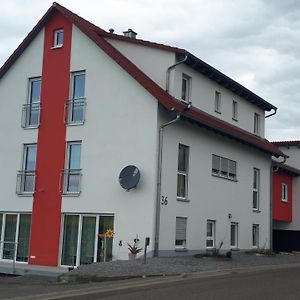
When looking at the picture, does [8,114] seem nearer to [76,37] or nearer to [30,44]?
[30,44]

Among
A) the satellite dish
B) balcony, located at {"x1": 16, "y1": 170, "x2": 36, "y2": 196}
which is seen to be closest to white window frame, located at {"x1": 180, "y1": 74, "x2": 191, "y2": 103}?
the satellite dish

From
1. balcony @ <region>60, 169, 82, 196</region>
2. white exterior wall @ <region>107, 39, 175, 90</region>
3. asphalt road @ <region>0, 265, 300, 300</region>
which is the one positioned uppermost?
white exterior wall @ <region>107, 39, 175, 90</region>

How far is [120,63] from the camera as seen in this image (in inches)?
795

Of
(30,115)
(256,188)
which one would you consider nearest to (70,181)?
(30,115)

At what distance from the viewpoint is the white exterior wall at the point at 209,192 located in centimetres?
2019

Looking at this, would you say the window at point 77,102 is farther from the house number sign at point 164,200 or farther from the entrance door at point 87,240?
the house number sign at point 164,200

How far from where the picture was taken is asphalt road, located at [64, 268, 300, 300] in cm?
1179

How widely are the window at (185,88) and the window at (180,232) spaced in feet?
15.3

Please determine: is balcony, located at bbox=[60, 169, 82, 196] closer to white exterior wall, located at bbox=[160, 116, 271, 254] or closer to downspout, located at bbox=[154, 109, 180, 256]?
downspout, located at bbox=[154, 109, 180, 256]

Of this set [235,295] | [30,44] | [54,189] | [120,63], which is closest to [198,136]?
[120,63]

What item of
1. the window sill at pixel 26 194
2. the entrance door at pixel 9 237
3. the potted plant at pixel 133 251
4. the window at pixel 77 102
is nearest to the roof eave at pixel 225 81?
the window at pixel 77 102

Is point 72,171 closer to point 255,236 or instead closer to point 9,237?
point 9,237

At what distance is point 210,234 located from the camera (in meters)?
23.1

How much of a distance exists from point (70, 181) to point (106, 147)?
198cm
